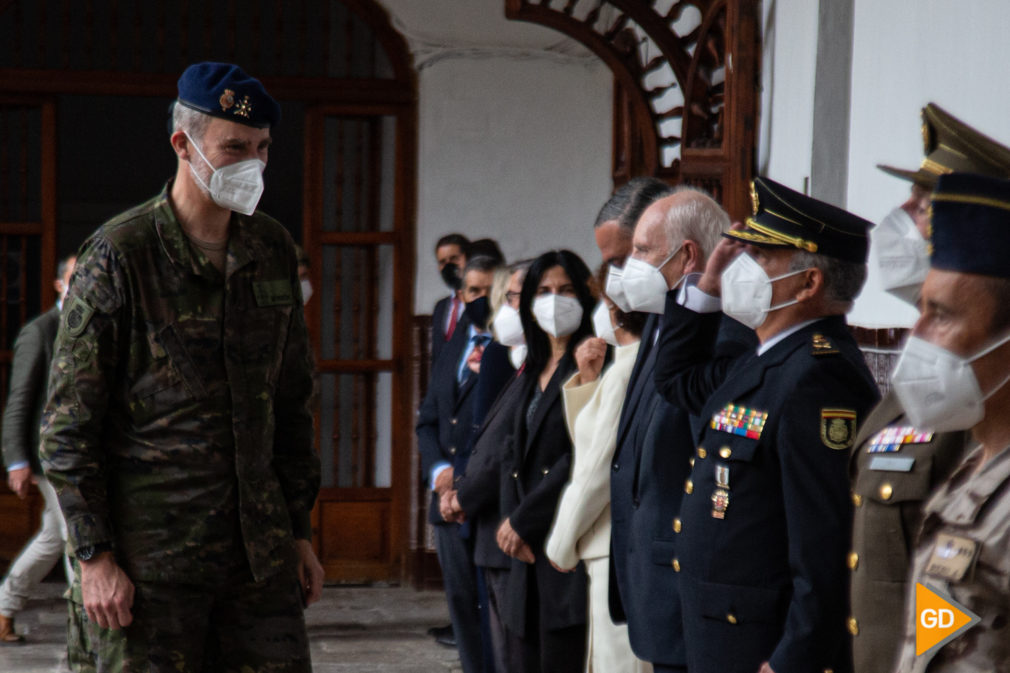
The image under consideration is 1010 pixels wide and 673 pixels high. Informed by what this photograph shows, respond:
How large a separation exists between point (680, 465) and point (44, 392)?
12.3 ft

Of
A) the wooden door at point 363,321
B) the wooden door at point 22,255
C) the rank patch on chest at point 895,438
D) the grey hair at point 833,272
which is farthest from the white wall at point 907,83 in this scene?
the wooden door at point 22,255

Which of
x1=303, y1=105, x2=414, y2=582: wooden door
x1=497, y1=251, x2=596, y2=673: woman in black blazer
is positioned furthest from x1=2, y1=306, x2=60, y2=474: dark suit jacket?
x1=497, y1=251, x2=596, y2=673: woman in black blazer

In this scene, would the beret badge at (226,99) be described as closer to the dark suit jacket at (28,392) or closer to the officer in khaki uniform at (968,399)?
the officer in khaki uniform at (968,399)

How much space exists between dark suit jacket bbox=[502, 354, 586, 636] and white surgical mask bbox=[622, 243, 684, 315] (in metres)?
0.87

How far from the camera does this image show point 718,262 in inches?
108

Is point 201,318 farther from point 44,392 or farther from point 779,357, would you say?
point 44,392

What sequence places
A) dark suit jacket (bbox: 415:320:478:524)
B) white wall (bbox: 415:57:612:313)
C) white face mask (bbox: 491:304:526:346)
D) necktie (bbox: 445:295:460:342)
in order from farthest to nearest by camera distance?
white wall (bbox: 415:57:612:313), necktie (bbox: 445:295:460:342), dark suit jacket (bbox: 415:320:478:524), white face mask (bbox: 491:304:526:346)

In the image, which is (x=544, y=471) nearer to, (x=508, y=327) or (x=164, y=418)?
(x=508, y=327)

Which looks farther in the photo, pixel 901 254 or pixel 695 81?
pixel 695 81

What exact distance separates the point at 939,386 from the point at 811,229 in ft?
3.39

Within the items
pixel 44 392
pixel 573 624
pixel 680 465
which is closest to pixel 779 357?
pixel 680 465

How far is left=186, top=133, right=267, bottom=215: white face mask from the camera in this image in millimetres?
2652

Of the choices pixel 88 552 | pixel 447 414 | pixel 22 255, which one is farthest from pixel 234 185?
pixel 22 255

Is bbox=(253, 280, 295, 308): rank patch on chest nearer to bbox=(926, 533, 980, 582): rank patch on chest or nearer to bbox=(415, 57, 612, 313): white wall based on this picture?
bbox=(926, 533, 980, 582): rank patch on chest
